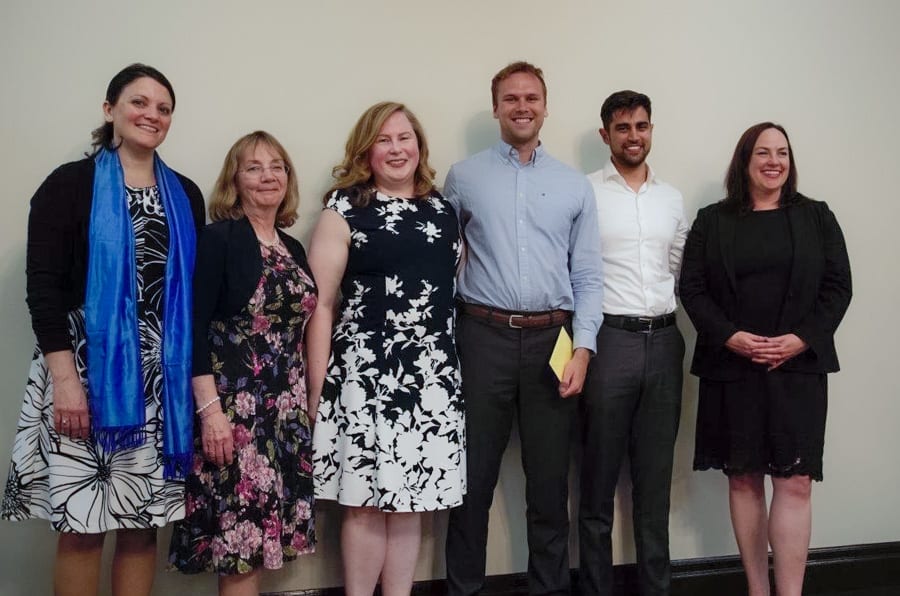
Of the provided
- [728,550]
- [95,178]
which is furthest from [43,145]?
[728,550]

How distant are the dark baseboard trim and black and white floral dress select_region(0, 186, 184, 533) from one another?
837 millimetres

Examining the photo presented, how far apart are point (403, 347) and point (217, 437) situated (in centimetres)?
58

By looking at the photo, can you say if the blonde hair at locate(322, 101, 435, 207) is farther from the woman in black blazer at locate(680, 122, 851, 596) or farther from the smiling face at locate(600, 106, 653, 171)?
the woman in black blazer at locate(680, 122, 851, 596)

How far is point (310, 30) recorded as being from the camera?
7.84 ft

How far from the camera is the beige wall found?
221 centimetres

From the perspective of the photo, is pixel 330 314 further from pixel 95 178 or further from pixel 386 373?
pixel 95 178

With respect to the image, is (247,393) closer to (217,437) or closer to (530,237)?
(217,437)

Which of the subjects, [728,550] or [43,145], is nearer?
[43,145]

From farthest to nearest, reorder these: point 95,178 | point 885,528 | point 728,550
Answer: point 885,528 → point 728,550 → point 95,178

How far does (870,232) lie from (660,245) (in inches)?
50.1

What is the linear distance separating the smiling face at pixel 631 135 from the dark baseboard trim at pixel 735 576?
1.62 meters

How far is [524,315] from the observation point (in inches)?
86.5

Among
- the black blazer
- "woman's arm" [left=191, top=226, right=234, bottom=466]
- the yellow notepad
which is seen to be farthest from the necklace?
the black blazer

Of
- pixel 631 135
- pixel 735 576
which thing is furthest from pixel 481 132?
pixel 735 576
